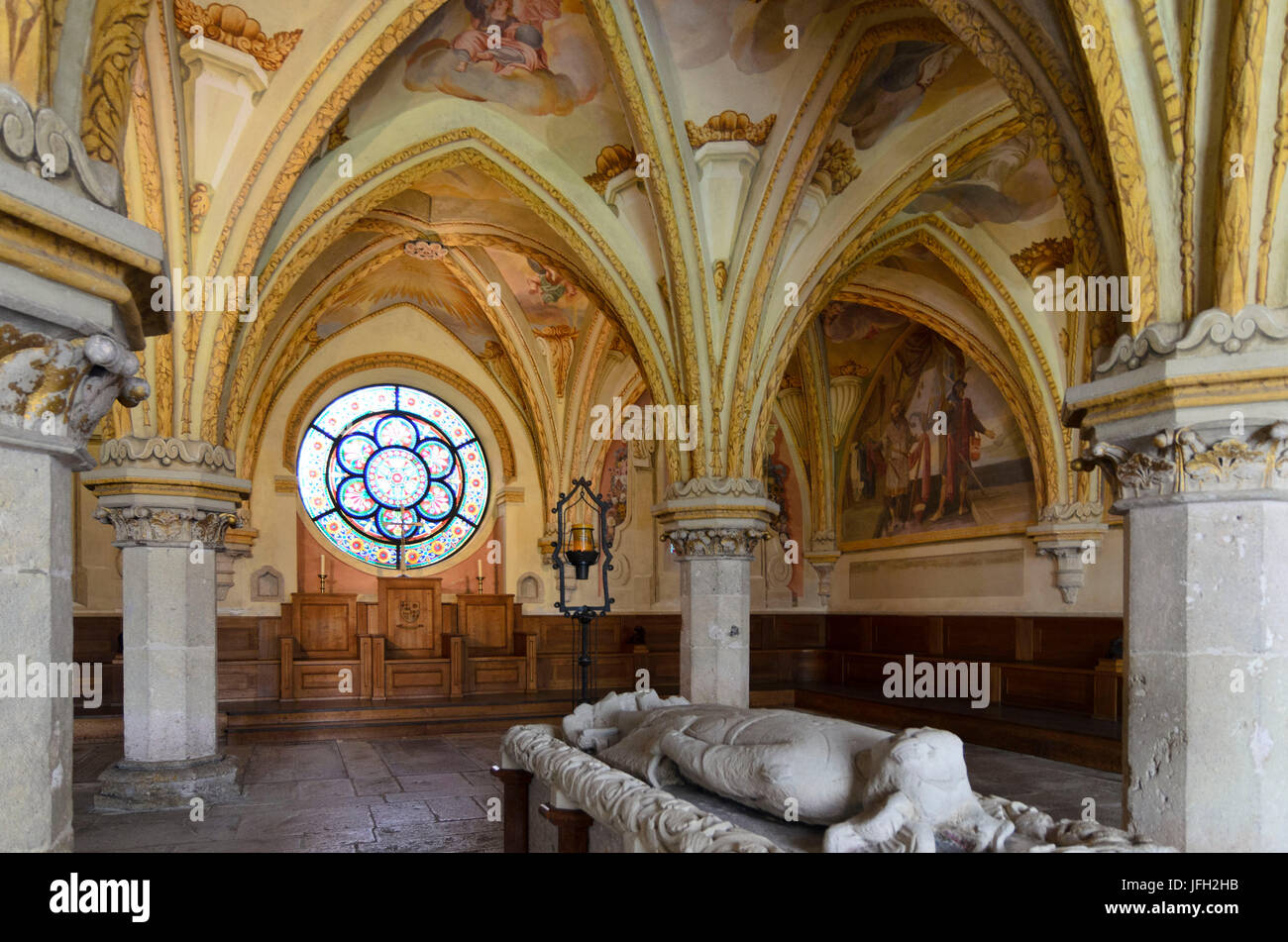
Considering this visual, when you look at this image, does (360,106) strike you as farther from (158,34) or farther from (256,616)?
(256,616)

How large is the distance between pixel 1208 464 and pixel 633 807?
2459mm

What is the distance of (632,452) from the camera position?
1555 cm

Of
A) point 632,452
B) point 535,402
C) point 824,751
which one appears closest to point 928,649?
point 632,452

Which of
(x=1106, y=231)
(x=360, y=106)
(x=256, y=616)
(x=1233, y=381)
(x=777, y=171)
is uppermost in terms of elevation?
(x=360, y=106)

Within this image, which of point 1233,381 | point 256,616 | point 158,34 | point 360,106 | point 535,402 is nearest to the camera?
point 1233,381

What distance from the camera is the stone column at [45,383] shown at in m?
2.10

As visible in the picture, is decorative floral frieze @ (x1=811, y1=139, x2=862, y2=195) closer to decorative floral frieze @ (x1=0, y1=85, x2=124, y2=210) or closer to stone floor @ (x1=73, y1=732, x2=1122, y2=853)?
stone floor @ (x1=73, y1=732, x2=1122, y2=853)

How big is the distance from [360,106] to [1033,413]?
7892 mm

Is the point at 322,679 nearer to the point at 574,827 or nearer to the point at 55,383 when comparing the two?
the point at 574,827

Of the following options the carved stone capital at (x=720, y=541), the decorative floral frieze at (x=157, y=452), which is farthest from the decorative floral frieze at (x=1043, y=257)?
the decorative floral frieze at (x=157, y=452)

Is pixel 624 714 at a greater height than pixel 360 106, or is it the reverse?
pixel 360 106

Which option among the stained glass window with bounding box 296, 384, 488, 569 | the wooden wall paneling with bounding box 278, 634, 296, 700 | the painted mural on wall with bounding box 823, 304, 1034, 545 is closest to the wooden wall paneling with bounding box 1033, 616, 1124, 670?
the painted mural on wall with bounding box 823, 304, 1034, 545

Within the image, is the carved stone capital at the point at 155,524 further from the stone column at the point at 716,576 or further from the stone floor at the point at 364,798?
the stone column at the point at 716,576

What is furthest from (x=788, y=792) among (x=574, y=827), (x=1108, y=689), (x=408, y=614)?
(x=408, y=614)
